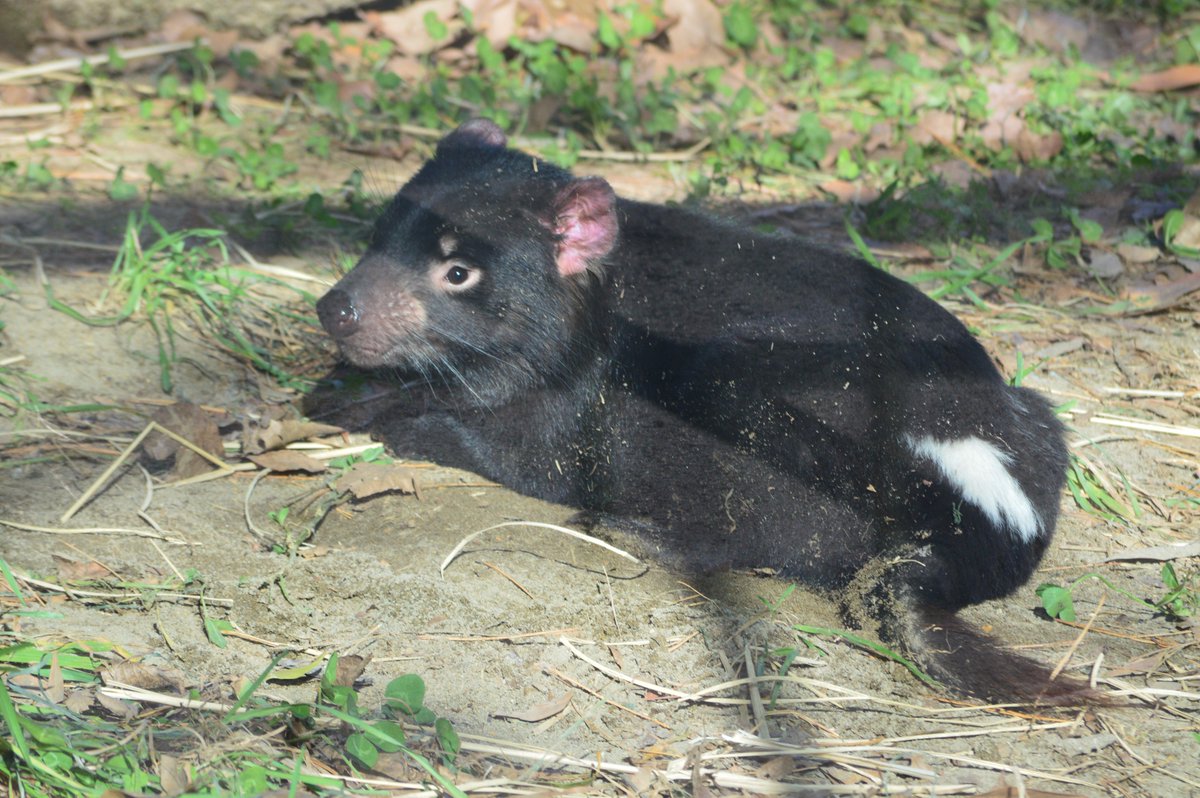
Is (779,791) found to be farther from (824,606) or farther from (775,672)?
(824,606)

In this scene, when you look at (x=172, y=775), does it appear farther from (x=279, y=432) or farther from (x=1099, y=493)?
(x=1099, y=493)

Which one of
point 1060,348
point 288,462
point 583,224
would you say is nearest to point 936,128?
point 1060,348

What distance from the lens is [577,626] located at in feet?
9.92

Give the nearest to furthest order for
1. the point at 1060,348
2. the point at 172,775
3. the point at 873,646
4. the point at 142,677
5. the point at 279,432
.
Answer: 1. the point at 172,775
2. the point at 142,677
3. the point at 873,646
4. the point at 279,432
5. the point at 1060,348

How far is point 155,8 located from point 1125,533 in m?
5.75

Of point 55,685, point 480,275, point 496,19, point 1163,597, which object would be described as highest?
point 496,19

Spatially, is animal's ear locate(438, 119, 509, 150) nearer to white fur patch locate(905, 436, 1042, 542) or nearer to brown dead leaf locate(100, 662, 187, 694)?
white fur patch locate(905, 436, 1042, 542)

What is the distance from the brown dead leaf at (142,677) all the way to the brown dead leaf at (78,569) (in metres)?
0.44

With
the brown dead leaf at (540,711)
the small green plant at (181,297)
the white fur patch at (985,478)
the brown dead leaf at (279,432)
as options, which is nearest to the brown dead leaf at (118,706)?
the brown dead leaf at (540,711)

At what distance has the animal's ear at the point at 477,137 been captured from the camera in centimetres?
393

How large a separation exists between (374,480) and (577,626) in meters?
0.95

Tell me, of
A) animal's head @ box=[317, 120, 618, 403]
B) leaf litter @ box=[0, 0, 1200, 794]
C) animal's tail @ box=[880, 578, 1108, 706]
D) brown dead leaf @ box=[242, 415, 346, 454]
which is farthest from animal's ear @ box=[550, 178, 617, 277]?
animal's tail @ box=[880, 578, 1108, 706]

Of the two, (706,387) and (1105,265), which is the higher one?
(706,387)

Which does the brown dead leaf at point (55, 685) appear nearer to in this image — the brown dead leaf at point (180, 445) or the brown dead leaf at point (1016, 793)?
the brown dead leaf at point (180, 445)
